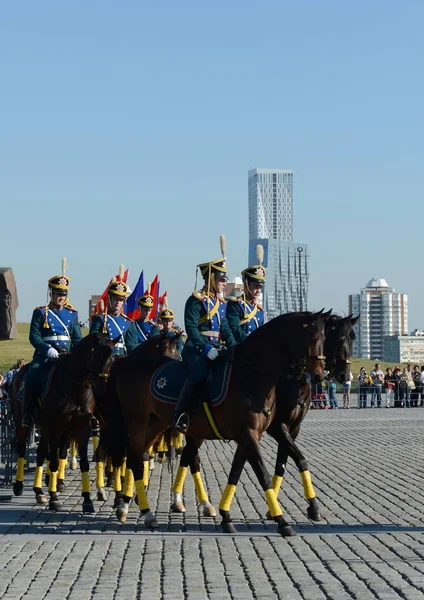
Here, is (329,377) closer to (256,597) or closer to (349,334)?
(349,334)

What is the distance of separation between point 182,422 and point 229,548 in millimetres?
1987

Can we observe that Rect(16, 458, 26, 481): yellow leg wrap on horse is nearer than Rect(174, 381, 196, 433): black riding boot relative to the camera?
No

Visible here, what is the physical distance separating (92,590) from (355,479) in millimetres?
8562

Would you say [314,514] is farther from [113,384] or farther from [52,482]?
[52,482]

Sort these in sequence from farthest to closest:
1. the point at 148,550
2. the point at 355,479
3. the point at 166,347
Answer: the point at 355,479 < the point at 166,347 < the point at 148,550

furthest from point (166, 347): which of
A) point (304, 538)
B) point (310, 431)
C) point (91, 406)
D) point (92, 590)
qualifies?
point (310, 431)

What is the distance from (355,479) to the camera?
16641 mm

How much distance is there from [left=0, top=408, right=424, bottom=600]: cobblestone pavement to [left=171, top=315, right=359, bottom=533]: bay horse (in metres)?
0.28

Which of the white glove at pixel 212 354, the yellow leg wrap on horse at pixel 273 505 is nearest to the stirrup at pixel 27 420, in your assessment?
the white glove at pixel 212 354

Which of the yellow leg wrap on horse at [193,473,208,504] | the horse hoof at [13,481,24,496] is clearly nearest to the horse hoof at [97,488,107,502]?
the horse hoof at [13,481,24,496]

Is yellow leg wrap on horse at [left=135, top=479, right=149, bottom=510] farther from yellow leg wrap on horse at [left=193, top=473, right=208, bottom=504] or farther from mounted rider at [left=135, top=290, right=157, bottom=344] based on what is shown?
mounted rider at [left=135, top=290, right=157, bottom=344]

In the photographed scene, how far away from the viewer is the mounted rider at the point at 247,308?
1318 cm

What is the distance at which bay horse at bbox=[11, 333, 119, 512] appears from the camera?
13.5 meters

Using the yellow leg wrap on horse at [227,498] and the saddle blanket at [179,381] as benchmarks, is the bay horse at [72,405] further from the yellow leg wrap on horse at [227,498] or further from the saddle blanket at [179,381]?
the yellow leg wrap on horse at [227,498]
